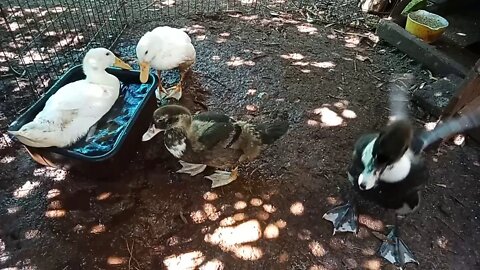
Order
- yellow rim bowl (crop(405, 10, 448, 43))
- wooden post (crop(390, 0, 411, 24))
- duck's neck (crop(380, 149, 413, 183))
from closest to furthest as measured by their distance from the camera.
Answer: duck's neck (crop(380, 149, 413, 183))
yellow rim bowl (crop(405, 10, 448, 43))
wooden post (crop(390, 0, 411, 24))

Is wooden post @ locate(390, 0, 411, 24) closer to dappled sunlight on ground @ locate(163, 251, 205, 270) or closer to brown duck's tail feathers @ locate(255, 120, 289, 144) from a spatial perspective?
brown duck's tail feathers @ locate(255, 120, 289, 144)

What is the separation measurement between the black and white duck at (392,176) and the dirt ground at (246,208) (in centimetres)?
8

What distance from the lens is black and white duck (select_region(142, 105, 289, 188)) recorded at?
244cm

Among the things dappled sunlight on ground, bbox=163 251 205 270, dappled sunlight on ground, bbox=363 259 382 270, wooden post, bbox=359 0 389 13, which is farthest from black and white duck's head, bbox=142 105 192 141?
wooden post, bbox=359 0 389 13

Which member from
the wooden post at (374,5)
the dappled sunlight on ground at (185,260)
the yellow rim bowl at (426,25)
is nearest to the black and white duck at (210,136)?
the dappled sunlight on ground at (185,260)

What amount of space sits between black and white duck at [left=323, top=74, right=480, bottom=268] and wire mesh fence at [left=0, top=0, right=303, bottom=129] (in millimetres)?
2571

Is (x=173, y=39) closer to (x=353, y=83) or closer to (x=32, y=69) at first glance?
(x=32, y=69)

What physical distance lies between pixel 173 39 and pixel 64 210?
1.52 m

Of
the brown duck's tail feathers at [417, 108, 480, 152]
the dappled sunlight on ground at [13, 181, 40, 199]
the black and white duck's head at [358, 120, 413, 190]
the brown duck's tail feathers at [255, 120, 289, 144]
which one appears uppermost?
the black and white duck's head at [358, 120, 413, 190]

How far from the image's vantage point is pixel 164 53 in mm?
3121

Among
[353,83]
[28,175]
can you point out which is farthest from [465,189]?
[28,175]

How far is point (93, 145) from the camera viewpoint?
271 cm

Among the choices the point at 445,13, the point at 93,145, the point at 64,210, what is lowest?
the point at 64,210

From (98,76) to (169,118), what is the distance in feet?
2.57
